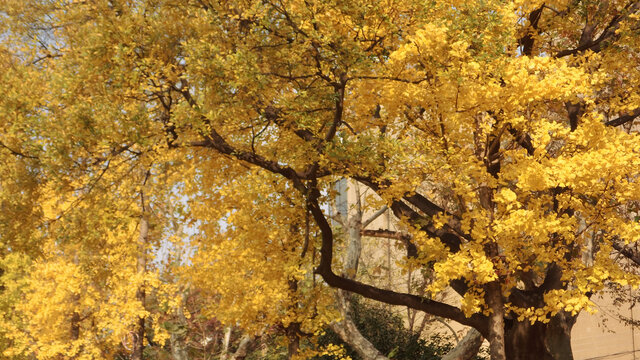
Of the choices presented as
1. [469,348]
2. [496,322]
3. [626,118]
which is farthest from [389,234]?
[626,118]

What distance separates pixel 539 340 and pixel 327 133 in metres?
4.72

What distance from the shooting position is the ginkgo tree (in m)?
8.05

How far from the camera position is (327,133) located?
916 centimetres

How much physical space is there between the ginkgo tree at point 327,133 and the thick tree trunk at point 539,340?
0.9 inches

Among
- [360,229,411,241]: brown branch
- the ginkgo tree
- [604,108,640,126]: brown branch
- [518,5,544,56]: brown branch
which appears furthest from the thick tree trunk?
[518,5,544,56]: brown branch

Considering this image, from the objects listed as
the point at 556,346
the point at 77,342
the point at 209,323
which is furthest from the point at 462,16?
the point at 209,323

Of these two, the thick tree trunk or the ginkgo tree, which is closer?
the ginkgo tree

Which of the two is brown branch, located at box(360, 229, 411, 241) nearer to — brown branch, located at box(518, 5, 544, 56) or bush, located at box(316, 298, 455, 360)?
brown branch, located at box(518, 5, 544, 56)

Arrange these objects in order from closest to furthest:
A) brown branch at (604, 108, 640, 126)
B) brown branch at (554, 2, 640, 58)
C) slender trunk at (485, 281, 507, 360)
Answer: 1. slender trunk at (485, 281, 507, 360)
2. brown branch at (554, 2, 640, 58)
3. brown branch at (604, 108, 640, 126)

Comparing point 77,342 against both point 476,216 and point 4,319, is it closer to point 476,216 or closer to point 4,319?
point 4,319

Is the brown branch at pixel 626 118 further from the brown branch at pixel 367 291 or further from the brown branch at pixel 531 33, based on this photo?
the brown branch at pixel 367 291

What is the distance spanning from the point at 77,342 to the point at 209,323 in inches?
197

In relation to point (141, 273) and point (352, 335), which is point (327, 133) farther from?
point (141, 273)

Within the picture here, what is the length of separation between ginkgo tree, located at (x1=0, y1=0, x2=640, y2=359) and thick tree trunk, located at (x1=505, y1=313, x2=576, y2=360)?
0.02 metres
